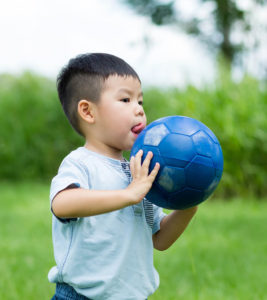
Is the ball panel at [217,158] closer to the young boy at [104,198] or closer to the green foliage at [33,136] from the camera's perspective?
the young boy at [104,198]

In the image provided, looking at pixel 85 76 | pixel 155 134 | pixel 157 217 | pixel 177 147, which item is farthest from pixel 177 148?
pixel 85 76

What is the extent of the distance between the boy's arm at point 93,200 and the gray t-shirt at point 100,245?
0.30 feet

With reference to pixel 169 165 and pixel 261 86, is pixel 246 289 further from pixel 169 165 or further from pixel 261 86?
pixel 261 86

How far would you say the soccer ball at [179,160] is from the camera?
2088mm

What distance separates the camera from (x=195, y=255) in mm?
5023

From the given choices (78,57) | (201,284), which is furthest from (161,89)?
(78,57)

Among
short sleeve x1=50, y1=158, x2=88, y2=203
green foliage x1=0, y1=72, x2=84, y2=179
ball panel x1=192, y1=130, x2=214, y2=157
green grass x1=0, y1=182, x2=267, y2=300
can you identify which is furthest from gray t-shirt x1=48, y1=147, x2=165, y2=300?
green foliage x1=0, y1=72, x2=84, y2=179

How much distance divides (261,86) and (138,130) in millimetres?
7517

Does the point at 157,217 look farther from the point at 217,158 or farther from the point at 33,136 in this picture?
the point at 33,136

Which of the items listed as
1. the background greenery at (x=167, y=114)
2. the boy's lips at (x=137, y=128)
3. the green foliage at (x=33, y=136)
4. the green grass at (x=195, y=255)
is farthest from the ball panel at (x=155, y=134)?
the green foliage at (x=33, y=136)

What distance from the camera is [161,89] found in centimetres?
1084

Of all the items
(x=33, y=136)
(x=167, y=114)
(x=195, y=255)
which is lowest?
(x=33, y=136)

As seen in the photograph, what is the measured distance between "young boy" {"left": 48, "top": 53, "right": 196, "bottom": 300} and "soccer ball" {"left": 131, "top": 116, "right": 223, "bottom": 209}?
59 mm

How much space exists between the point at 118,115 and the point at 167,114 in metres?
7.12
